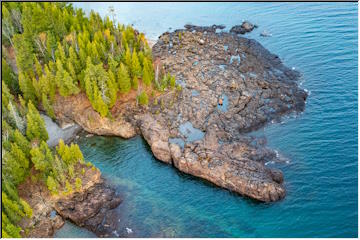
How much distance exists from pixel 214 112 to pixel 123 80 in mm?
25103

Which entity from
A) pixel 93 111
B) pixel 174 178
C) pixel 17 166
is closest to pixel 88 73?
pixel 93 111

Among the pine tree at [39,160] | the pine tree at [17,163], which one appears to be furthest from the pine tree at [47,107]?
the pine tree at [39,160]

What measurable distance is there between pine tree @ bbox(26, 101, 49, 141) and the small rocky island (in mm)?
11096

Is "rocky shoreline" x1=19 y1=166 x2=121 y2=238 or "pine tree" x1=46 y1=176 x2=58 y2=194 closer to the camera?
"rocky shoreline" x1=19 y1=166 x2=121 y2=238

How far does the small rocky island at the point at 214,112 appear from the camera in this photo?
73794mm

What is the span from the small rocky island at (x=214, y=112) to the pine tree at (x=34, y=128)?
11096 mm

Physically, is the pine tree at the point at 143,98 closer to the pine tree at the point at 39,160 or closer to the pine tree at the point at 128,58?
the pine tree at the point at 128,58

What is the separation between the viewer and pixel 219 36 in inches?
4968

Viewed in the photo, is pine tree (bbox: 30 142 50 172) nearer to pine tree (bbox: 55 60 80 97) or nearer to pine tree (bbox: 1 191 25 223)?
pine tree (bbox: 1 191 25 223)

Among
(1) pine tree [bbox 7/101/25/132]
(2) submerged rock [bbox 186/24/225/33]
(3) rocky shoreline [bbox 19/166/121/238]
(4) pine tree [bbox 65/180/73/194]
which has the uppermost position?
(2) submerged rock [bbox 186/24/225/33]

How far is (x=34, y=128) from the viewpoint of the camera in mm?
81500

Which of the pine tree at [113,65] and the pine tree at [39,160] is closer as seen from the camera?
the pine tree at [39,160]

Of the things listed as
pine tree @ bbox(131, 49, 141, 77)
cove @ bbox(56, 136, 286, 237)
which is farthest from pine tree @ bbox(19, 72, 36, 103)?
pine tree @ bbox(131, 49, 141, 77)

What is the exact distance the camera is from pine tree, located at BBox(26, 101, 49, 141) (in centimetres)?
8135
